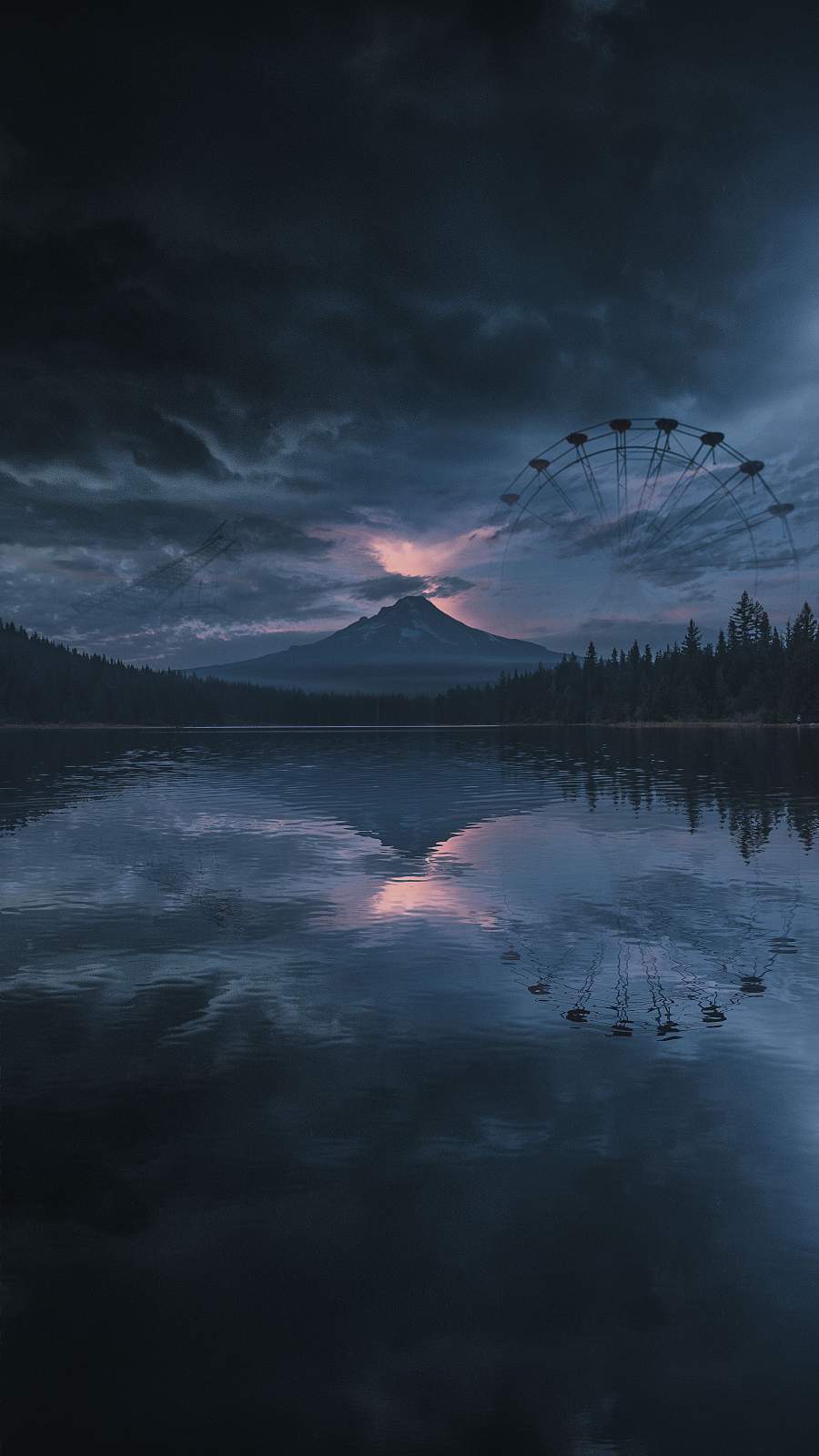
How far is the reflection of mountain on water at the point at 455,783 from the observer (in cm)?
5381

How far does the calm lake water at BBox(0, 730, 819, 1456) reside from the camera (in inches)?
319

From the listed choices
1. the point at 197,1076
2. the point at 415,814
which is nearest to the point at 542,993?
the point at 197,1076

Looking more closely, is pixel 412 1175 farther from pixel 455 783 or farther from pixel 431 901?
pixel 455 783

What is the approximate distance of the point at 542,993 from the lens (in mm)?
19828

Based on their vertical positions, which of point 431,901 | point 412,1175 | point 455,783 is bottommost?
point 455,783

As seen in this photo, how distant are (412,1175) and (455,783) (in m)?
73.2

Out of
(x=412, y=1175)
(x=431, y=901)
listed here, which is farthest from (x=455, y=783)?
(x=412, y=1175)

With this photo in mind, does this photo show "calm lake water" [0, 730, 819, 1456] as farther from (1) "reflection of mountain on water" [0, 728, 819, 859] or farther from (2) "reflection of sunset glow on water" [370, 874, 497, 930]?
(1) "reflection of mountain on water" [0, 728, 819, 859]

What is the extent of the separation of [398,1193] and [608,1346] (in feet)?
10.6

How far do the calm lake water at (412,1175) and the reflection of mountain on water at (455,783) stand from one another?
1812cm

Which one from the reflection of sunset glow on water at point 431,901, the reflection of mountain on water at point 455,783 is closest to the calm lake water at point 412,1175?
the reflection of sunset glow on water at point 431,901

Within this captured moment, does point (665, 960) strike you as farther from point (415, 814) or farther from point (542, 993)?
point (415, 814)

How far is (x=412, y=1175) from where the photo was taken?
1162cm

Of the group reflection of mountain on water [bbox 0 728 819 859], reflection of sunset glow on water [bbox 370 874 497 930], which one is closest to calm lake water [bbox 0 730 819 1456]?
reflection of sunset glow on water [bbox 370 874 497 930]
